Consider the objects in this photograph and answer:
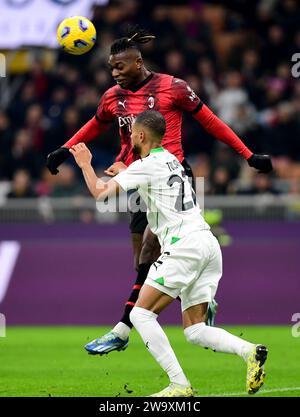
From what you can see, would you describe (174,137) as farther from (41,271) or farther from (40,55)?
(40,55)

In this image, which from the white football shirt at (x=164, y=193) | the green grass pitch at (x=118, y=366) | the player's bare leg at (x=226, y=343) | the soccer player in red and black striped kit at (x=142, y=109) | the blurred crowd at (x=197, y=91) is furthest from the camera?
the blurred crowd at (x=197, y=91)

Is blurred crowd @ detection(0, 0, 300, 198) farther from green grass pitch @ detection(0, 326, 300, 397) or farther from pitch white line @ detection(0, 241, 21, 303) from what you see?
green grass pitch @ detection(0, 326, 300, 397)

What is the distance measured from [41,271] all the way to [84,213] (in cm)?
117

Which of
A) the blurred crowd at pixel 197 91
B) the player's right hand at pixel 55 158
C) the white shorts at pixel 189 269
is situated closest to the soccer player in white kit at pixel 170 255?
the white shorts at pixel 189 269

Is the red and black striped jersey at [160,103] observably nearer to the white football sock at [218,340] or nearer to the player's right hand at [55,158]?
the player's right hand at [55,158]

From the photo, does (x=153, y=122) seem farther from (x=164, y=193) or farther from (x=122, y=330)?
(x=122, y=330)

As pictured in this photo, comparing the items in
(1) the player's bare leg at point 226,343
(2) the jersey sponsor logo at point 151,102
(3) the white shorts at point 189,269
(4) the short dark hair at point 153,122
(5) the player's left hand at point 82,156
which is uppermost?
(2) the jersey sponsor logo at point 151,102

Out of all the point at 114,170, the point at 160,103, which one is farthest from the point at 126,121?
the point at 114,170

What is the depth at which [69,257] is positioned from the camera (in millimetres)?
14125

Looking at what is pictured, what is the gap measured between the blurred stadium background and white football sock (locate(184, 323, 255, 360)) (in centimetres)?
541

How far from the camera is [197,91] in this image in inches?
666

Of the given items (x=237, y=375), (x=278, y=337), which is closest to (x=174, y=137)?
(x=237, y=375)

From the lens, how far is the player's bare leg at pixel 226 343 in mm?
7707

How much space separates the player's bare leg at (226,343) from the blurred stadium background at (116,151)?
212 inches
